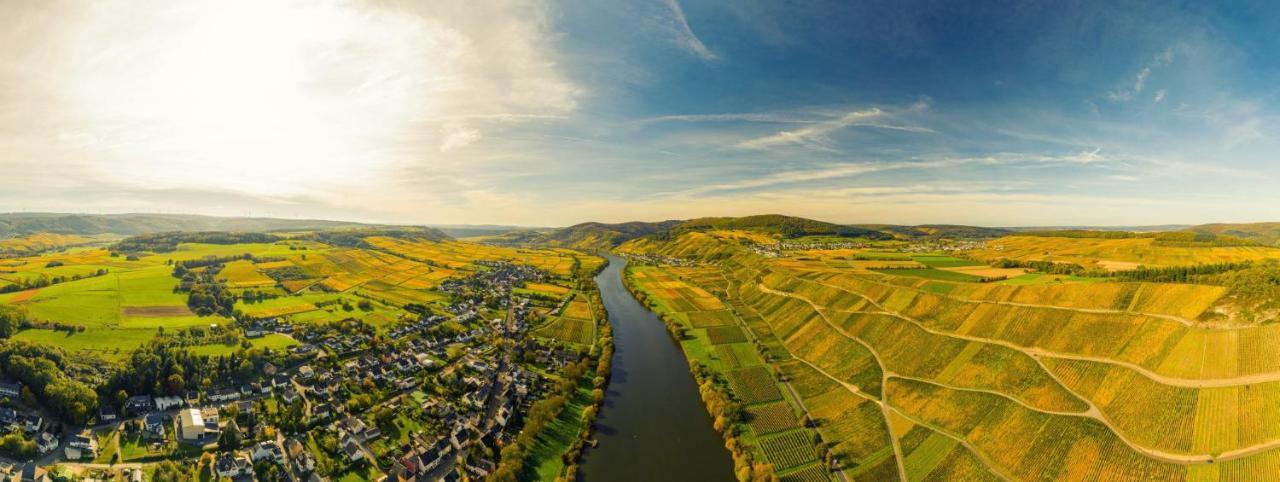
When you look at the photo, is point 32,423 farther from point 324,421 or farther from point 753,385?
point 753,385

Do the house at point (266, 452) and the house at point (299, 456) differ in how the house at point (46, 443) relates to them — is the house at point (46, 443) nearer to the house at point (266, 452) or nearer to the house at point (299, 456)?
the house at point (266, 452)

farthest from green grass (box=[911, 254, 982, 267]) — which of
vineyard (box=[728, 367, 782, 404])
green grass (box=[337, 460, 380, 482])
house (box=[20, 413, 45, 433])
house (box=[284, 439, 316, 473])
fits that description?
house (box=[20, 413, 45, 433])

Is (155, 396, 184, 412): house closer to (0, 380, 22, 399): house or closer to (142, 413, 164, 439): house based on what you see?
(142, 413, 164, 439): house

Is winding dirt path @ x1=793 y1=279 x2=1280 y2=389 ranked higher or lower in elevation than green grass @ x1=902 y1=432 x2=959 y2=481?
higher

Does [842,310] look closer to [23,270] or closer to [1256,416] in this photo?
[1256,416]

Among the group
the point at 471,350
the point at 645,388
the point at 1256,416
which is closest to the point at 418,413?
the point at 471,350

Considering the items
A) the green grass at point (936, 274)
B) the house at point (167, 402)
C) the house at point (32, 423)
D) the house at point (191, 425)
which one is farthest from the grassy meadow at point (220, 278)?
the green grass at point (936, 274)
